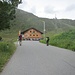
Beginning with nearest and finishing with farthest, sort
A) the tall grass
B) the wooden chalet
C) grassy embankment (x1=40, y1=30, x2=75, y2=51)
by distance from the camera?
the tall grass < grassy embankment (x1=40, y1=30, x2=75, y2=51) < the wooden chalet

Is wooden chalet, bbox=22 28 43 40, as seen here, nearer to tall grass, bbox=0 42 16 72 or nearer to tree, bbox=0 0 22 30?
tree, bbox=0 0 22 30

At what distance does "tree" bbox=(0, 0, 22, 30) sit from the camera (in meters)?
24.1

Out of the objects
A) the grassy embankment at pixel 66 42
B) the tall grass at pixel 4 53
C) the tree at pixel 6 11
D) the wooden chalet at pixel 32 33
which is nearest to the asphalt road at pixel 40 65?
the tall grass at pixel 4 53

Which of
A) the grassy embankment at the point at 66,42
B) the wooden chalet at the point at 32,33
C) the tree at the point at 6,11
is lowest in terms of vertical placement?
the wooden chalet at the point at 32,33

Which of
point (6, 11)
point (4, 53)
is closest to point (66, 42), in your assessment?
point (6, 11)

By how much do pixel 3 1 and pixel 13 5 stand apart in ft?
5.12

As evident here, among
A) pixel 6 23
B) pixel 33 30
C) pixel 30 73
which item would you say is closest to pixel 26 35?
pixel 33 30

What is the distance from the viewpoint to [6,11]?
82.1 feet

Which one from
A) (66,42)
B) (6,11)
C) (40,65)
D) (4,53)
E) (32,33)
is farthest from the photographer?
(32,33)

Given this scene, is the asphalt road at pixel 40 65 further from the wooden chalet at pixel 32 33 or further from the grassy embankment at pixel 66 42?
the wooden chalet at pixel 32 33

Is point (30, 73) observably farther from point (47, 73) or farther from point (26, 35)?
point (26, 35)

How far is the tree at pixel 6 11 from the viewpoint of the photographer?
79.1ft

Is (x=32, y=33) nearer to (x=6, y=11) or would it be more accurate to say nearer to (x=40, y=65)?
(x=6, y=11)

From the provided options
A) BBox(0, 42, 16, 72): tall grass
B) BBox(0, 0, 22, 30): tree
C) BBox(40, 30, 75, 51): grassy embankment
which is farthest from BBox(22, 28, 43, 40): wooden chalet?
BBox(0, 42, 16, 72): tall grass
